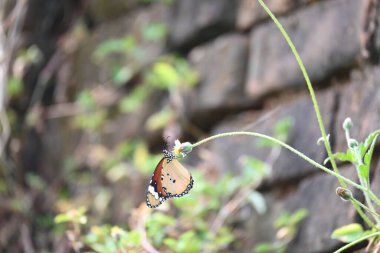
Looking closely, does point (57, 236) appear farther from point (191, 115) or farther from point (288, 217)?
point (288, 217)

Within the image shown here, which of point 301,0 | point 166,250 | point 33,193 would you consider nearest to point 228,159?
point 166,250

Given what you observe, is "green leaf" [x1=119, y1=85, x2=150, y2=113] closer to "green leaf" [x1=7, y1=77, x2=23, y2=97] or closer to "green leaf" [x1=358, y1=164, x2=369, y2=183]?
"green leaf" [x1=7, y1=77, x2=23, y2=97]

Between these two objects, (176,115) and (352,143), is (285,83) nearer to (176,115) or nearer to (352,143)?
(176,115)

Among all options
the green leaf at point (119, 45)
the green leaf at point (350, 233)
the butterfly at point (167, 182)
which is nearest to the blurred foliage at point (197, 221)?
the butterfly at point (167, 182)

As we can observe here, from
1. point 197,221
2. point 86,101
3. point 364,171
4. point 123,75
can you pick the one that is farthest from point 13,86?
point 364,171

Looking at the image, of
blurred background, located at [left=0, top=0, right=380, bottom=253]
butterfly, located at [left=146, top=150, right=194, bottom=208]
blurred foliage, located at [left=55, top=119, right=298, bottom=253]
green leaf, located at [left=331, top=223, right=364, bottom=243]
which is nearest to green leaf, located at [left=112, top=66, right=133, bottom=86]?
blurred background, located at [left=0, top=0, right=380, bottom=253]

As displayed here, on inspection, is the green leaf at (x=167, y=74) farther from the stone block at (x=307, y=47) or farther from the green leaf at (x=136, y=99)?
the stone block at (x=307, y=47)
